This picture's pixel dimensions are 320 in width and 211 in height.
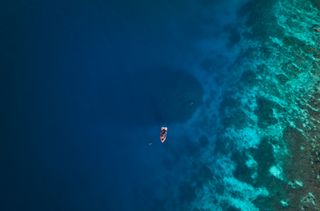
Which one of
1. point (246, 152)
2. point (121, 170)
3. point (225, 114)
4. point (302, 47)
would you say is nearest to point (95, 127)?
point (121, 170)

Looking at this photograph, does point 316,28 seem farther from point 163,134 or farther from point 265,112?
point 163,134

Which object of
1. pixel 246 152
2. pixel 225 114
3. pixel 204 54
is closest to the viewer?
pixel 246 152

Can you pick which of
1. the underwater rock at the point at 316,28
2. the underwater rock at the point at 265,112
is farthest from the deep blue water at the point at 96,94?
the underwater rock at the point at 316,28

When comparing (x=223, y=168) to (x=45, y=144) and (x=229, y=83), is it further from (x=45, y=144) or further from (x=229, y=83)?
(x=45, y=144)

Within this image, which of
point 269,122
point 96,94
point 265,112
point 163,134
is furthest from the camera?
point 96,94

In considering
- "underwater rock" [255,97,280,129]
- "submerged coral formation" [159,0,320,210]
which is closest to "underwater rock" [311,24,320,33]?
"submerged coral formation" [159,0,320,210]

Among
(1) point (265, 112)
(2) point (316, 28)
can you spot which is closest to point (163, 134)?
(1) point (265, 112)

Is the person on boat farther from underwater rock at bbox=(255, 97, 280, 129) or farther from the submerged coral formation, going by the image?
underwater rock at bbox=(255, 97, 280, 129)
